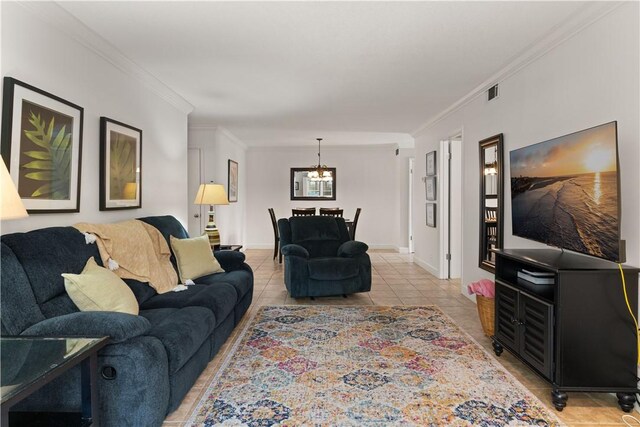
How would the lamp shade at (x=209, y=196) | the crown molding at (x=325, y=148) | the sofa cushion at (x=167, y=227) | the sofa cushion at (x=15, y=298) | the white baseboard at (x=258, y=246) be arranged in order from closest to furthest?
the sofa cushion at (x=15, y=298) → the sofa cushion at (x=167, y=227) → the lamp shade at (x=209, y=196) → the crown molding at (x=325, y=148) → the white baseboard at (x=258, y=246)

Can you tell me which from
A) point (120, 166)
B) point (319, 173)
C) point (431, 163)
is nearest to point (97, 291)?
point (120, 166)

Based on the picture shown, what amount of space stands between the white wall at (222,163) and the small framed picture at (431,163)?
11.4ft

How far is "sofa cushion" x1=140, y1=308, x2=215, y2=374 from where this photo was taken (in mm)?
2090

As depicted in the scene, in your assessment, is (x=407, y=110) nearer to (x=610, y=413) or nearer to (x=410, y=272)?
(x=410, y=272)

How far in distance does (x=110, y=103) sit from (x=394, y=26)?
2373mm

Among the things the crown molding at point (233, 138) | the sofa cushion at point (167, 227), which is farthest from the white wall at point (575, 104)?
the crown molding at point (233, 138)

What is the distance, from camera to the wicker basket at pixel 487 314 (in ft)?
10.6

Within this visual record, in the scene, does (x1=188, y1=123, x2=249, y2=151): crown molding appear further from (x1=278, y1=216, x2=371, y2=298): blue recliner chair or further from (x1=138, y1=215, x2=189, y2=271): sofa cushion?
(x1=138, y1=215, x2=189, y2=271): sofa cushion

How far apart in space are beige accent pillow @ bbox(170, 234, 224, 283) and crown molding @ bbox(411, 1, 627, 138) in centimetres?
327

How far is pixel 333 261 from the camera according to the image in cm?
461

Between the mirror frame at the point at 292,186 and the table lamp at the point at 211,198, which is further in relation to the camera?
the mirror frame at the point at 292,186

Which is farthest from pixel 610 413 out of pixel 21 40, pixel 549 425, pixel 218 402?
pixel 21 40

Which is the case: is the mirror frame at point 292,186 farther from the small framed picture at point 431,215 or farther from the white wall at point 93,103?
the white wall at point 93,103

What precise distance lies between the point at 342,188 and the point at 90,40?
22.4ft
